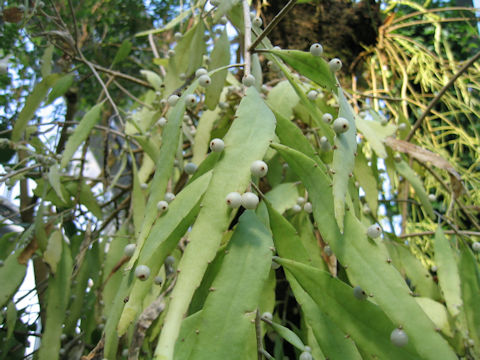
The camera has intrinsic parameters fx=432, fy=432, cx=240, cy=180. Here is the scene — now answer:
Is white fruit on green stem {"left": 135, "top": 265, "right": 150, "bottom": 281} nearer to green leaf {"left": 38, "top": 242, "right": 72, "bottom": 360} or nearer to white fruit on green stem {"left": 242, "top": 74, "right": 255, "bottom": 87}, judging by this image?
white fruit on green stem {"left": 242, "top": 74, "right": 255, "bottom": 87}

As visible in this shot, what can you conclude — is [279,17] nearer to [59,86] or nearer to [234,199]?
[234,199]

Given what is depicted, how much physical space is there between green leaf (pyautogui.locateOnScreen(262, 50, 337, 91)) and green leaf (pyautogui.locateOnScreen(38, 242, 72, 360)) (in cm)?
61

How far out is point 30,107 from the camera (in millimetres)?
970

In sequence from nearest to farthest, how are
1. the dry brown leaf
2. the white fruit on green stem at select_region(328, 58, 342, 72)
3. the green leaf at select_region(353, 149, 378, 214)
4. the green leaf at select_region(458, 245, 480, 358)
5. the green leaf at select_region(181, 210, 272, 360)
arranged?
the green leaf at select_region(181, 210, 272, 360) → the white fruit on green stem at select_region(328, 58, 342, 72) → the green leaf at select_region(458, 245, 480, 358) → the green leaf at select_region(353, 149, 378, 214) → the dry brown leaf

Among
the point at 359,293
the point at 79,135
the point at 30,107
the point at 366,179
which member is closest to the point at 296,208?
the point at 366,179

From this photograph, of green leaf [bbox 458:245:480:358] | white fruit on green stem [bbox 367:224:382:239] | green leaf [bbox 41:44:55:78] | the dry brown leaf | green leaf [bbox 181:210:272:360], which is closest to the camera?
green leaf [bbox 181:210:272:360]

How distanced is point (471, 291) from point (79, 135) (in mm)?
842

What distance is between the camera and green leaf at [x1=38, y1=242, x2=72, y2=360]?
2.56 ft

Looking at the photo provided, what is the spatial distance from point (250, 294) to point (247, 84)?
338 millimetres

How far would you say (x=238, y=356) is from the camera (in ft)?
1.32

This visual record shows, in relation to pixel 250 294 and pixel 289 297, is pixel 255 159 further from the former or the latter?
pixel 289 297

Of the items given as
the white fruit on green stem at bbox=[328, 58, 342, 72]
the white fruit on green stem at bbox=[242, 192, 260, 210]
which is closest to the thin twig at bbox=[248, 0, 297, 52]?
the white fruit on green stem at bbox=[328, 58, 342, 72]

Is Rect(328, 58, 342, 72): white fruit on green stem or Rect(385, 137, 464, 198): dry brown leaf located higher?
Rect(328, 58, 342, 72): white fruit on green stem

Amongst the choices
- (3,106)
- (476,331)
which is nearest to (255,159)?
(476,331)
